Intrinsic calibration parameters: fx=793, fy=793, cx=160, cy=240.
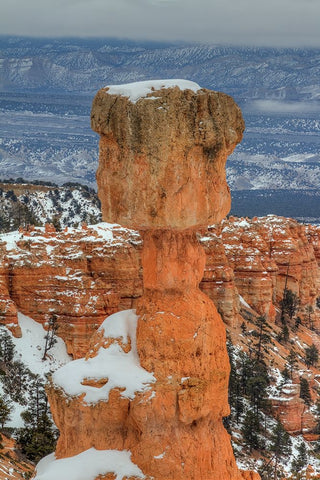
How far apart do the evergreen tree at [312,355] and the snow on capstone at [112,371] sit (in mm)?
53676

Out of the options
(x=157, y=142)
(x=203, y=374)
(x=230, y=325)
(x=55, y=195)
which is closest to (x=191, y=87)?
(x=157, y=142)

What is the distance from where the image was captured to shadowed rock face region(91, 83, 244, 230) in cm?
2394

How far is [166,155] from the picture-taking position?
78.5ft

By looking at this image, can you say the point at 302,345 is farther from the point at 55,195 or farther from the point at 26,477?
the point at 55,195

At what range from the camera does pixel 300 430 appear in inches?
2462

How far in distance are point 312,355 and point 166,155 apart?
59095 millimetres

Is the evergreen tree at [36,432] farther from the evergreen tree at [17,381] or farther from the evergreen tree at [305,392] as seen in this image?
the evergreen tree at [305,392]

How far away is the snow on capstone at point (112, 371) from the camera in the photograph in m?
25.2

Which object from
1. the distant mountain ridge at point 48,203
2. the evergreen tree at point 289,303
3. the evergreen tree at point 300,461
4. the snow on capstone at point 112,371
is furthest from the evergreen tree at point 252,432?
the distant mountain ridge at point 48,203

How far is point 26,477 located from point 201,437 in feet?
46.2

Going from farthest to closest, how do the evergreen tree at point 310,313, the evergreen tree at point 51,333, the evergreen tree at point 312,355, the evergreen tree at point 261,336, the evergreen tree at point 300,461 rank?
1. the evergreen tree at point 310,313
2. the evergreen tree at point 312,355
3. the evergreen tree at point 261,336
4. the evergreen tree at point 51,333
5. the evergreen tree at point 300,461

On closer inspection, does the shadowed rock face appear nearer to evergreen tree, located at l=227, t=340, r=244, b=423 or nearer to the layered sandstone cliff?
the layered sandstone cliff

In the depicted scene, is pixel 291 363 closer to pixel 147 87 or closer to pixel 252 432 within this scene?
pixel 252 432

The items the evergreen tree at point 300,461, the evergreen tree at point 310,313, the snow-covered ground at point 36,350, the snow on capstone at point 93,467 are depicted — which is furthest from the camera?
the evergreen tree at point 310,313
